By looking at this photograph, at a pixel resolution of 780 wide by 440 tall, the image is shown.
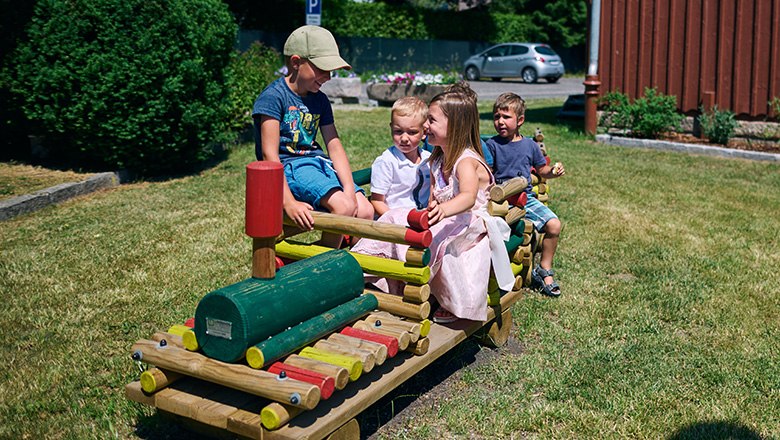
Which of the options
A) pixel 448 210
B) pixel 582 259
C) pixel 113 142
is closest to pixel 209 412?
pixel 448 210

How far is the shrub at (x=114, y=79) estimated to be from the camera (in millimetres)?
7816

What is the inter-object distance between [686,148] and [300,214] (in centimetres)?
948

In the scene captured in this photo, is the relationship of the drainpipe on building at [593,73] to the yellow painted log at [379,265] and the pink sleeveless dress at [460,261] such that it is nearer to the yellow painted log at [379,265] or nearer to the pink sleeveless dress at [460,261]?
the pink sleeveless dress at [460,261]

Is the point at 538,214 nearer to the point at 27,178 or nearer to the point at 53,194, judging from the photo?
the point at 53,194

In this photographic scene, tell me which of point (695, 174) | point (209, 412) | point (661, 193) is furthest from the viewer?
point (695, 174)

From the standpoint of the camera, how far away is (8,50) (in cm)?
806

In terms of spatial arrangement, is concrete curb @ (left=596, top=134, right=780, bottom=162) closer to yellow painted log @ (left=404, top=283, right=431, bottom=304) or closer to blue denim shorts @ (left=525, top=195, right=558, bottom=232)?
blue denim shorts @ (left=525, top=195, right=558, bottom=232)

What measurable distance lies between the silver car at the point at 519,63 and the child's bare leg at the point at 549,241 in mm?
25390

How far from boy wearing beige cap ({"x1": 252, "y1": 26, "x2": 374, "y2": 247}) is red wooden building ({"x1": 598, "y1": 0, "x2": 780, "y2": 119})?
925 cm

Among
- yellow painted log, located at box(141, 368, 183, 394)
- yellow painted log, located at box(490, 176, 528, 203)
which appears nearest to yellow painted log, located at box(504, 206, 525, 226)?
→ yellow painted log, located at box(490, 176, 528, 203)

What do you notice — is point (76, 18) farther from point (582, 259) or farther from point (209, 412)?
point (209, 412)

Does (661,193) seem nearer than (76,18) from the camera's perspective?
No

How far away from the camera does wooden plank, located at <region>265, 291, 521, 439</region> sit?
275 centimetres

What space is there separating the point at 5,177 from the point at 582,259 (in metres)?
6.03
